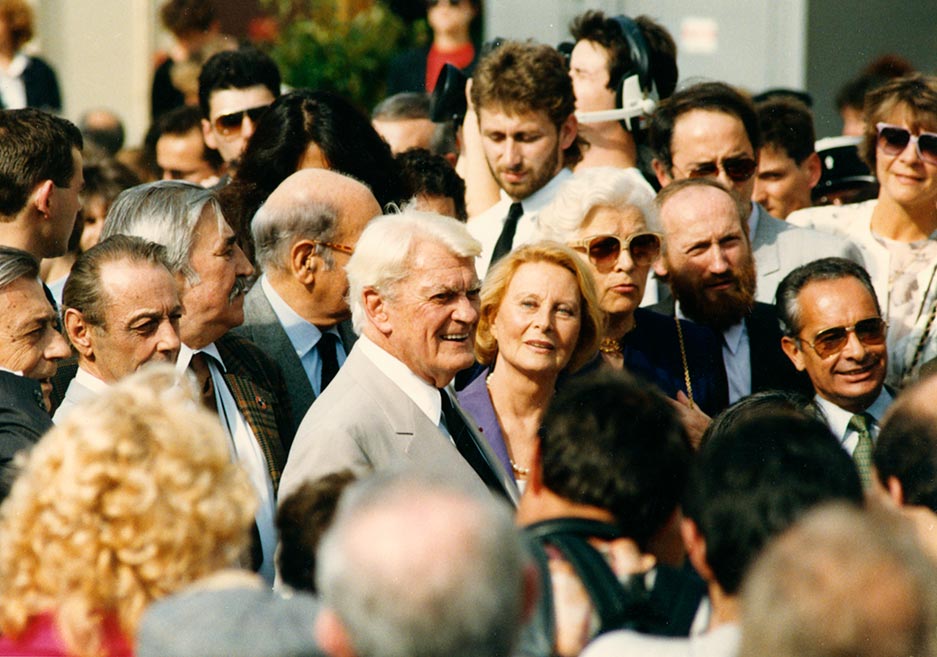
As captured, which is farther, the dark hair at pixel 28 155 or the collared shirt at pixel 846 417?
the dark hair at pixel 28 155

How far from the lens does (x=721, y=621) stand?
2.79 metres

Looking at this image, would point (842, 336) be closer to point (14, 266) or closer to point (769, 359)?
point (769, 359)

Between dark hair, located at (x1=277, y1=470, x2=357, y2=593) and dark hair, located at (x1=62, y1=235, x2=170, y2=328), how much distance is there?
1.61 meters

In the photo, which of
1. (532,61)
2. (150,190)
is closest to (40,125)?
(150,190)

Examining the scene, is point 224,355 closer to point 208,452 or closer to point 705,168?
point 208,452

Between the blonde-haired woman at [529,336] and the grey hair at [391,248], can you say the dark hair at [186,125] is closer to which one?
the blonde-haired woman at [529,336]

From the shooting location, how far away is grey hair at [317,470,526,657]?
2199 mm

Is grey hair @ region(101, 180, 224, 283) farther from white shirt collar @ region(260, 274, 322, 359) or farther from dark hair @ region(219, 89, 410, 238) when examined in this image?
dark hair @ region(219, 89, 410, 238)

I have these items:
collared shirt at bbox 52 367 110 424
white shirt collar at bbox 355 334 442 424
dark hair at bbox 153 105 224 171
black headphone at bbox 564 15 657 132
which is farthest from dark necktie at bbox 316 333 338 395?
dark hair at bbox 153 105 224 171

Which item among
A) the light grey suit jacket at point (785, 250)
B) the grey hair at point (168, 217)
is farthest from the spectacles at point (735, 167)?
the grey hair at point (168, 217)

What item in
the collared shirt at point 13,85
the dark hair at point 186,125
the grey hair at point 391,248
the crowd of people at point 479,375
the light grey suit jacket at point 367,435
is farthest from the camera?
the collared shirt at point 13,85

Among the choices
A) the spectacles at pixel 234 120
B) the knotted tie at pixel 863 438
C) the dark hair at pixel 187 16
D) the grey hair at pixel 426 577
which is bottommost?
the knotted tie at pixel 863 438

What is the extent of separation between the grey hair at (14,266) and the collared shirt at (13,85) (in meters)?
5.94

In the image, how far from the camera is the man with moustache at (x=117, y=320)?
4.54 metres
